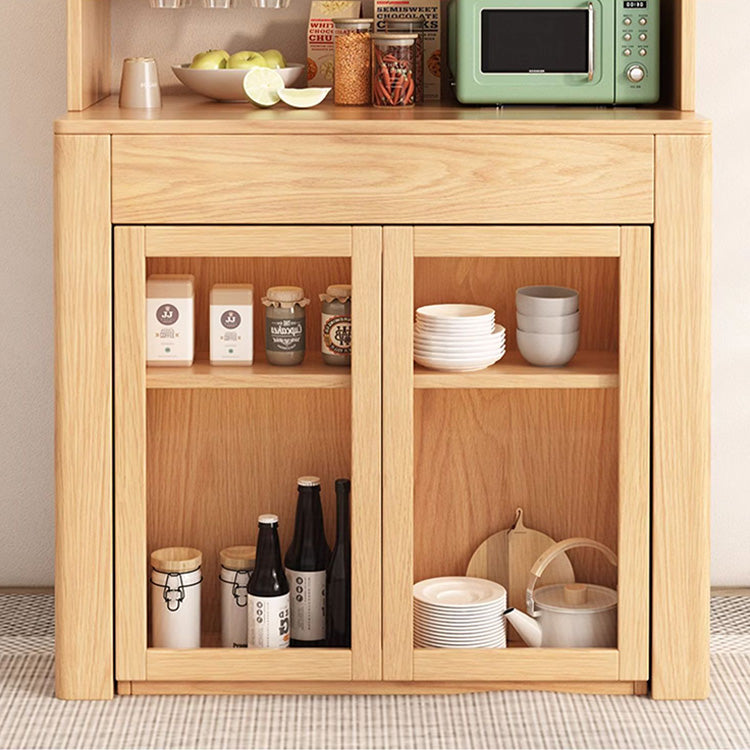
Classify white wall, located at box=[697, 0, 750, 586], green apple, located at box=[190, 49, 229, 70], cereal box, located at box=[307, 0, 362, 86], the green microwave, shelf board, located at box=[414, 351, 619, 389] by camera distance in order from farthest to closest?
white wall, located at box=[697, 0, 750, 586], cereal box, located at box=[307, 0, 362, 86], green apple, located at box=[190, 49, 229, 70], the green microwave, shelf board, located at box=[414, 351, 619, 389]

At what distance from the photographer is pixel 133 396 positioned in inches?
92.0

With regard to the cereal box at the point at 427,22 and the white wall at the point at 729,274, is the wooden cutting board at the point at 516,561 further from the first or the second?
the cereal box at the point at 427,22

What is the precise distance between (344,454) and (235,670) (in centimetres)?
50

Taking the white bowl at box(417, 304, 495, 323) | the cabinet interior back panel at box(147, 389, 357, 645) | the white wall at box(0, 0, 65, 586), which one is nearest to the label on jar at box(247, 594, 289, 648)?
the cabinet interior back panel at box(147, 389, 357, 645)

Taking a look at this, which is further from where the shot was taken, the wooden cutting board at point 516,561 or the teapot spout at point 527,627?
the wooden cutting board at point 516,561

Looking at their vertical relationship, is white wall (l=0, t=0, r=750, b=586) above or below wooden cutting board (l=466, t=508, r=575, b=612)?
above

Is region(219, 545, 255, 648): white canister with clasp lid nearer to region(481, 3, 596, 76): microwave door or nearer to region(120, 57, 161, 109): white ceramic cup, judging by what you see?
region(120, 57, 161, 109): white ceramic cup

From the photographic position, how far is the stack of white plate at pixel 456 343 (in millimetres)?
2387

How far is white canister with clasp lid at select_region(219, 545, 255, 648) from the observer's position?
100 inches

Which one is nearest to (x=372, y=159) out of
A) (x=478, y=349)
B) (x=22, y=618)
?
(x=478, y=349)

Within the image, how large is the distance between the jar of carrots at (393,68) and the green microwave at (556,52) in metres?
0.11

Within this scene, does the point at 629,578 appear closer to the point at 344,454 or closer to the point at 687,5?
the point at 344,454

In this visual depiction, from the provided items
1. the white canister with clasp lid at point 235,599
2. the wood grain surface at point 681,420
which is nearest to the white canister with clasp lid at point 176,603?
the white canister with clasp lid at point 235,599

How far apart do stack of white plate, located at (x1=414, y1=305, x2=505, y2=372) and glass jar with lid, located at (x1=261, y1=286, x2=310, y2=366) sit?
0.71 feet
